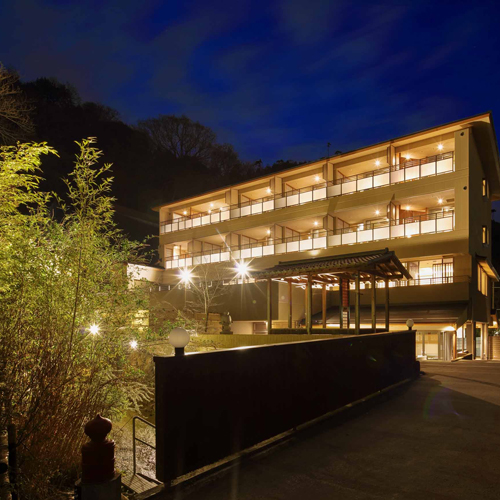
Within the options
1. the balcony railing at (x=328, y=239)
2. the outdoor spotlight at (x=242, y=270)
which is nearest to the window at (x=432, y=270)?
the balcony railing at (x=328, y=239)

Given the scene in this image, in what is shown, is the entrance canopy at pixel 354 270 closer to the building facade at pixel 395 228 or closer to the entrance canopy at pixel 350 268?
the entrance canopy at pixel 350 268

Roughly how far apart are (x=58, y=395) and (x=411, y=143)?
836 inches

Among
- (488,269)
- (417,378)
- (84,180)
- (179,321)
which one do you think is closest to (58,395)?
(84,180)

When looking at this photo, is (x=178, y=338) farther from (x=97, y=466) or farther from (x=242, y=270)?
(x=242, y=270)

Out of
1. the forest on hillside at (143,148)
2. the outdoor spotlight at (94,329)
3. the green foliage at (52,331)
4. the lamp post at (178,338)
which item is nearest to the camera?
the lamp post at (178,338)

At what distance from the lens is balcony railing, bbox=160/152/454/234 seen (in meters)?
20.8

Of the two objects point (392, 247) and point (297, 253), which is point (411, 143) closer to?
point (392, 247)

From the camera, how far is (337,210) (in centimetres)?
Answer: 2366

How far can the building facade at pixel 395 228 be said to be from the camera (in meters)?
19.5

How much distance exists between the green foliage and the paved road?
5.73 ft

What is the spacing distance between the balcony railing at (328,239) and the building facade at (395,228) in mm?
57

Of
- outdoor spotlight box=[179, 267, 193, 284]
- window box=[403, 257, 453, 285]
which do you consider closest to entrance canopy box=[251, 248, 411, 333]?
window box=[403, 257, 453, 285]

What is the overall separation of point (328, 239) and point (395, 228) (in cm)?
372

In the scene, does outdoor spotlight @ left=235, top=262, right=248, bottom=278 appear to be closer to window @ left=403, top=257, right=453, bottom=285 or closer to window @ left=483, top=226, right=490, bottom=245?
window @ left=403, top=257, right=453, bottom=285
